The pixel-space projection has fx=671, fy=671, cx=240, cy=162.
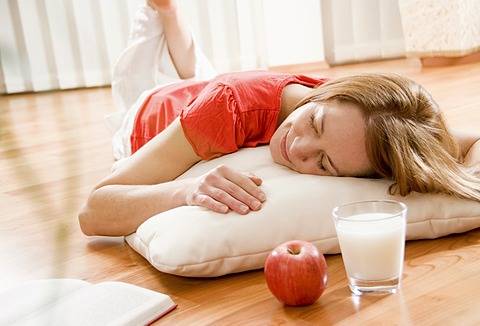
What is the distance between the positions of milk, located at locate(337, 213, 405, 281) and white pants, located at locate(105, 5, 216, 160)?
4.99 ft

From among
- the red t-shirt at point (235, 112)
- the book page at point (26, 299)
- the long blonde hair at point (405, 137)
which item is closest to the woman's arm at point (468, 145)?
the long blonde hair at point (405, 137)

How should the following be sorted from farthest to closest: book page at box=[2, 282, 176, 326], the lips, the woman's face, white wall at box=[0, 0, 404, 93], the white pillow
Result: white wall at box=[0, 0, 404, 93]
the lips
the woman's face
the white pillow
book page at box=[2, 282, 176, 326]

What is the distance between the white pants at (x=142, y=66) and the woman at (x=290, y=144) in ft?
2.80

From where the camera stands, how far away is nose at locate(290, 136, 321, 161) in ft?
4.55

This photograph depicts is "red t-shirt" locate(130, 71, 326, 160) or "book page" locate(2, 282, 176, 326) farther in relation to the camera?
"red t-shirt" locate(130, 71, 326, 160)

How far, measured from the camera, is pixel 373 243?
1.07m

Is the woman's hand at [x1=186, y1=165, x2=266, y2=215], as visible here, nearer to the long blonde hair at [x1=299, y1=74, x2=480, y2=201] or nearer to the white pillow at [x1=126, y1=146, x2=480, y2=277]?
the white pillow at [x1=126, y1=146, x2=480, y2=277]

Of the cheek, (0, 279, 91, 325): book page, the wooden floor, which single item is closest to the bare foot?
the wooden floor

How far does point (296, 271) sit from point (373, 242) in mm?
131

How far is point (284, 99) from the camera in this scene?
1677 millimetres

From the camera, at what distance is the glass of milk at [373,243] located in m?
1.07

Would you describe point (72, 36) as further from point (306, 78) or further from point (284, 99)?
point (306, 78)

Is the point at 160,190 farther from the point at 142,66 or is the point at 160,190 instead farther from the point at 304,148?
the point at 142,66

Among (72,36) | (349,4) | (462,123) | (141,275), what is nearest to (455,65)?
(349,4)
